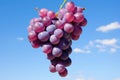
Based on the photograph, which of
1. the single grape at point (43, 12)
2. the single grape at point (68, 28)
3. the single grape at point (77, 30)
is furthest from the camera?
the single grape at point (43, 12)

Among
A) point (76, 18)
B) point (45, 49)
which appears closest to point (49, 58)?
point (45, 49)

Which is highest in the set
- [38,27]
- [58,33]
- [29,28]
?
[29,28]

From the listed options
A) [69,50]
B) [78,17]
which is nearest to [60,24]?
[78,17]

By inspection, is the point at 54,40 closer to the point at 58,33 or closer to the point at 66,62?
the point at 58,33

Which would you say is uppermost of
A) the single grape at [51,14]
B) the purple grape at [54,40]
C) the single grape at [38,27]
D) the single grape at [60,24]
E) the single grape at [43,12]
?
the single grape at [43,12]

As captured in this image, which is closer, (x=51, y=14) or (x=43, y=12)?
(x=51, y=14)

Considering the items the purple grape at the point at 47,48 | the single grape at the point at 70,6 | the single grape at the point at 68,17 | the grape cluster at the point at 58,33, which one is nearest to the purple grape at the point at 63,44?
the grape cluster at the point at 58,33

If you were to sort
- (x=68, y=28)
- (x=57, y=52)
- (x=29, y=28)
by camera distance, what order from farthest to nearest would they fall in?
1. (x=29, y=28)
2. (x=57, y=52)
3. (x=68, y=28)

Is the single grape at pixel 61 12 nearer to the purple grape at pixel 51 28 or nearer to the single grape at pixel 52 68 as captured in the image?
the purple grape at pixel 51 28

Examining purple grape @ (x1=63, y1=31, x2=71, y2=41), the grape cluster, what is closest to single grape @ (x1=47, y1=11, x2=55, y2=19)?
the grape cluster
